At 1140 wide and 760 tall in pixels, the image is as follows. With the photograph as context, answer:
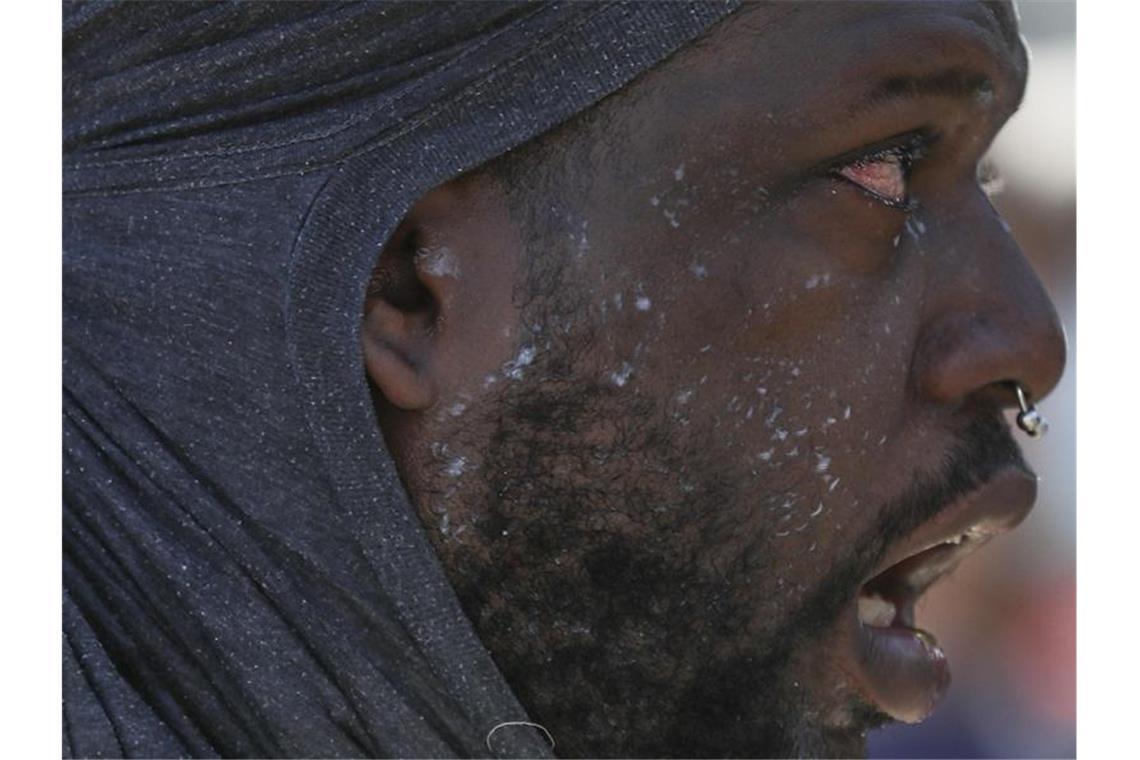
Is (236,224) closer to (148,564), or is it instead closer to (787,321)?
(148,564)

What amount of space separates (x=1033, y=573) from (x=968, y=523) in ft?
3.80

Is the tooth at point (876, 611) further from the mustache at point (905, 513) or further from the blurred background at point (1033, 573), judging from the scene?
the blurred background at point (1033, 573)

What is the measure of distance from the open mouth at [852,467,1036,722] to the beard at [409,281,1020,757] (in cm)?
2

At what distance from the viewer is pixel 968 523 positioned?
1559 mm

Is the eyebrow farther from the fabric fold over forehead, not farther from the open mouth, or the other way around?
the open mouth

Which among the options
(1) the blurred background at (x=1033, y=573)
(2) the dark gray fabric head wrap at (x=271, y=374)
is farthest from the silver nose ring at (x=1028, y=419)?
(2) the dark gray fabric head wrap at (x=271, y=374)

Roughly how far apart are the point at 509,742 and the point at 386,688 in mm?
116

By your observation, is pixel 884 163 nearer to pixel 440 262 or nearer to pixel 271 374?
pixel 440 262

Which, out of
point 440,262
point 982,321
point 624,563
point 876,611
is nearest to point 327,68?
point 440,262

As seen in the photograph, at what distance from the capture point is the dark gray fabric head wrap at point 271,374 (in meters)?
1.40

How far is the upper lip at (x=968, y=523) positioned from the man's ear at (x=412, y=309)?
460mm

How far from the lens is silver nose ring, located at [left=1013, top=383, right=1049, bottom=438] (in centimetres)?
155
